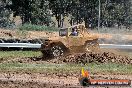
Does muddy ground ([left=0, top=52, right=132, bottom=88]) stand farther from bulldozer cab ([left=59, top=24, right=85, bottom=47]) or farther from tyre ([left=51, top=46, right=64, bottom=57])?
bulldozer cab ([left=59, top=24, right=85, bottom=47])

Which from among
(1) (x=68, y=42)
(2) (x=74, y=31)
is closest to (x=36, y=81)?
(1) (x=68, y=42)

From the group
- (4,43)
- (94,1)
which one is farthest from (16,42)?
(94,1)

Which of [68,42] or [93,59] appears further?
[68,42]

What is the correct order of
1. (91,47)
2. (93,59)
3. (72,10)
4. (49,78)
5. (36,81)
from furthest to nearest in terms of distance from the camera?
(72,10) → (91,47) → (93,59) → (49,78) → (36,81)

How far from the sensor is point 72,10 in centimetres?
7350

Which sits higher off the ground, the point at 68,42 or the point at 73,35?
the point at 73,35

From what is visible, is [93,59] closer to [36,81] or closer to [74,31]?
[74,31]

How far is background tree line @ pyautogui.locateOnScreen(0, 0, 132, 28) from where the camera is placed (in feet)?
209

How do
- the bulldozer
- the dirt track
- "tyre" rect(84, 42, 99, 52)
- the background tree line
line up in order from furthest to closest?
the background tree line
"tyre" rect(84, 42, 99, 52)
the bulldozer
the dirt track

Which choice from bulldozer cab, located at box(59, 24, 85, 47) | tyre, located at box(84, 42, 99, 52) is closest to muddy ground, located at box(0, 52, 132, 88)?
bulldozer cab, located at box(59, 24, 85, 47)

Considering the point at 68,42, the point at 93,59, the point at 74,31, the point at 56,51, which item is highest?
the point at 74,31

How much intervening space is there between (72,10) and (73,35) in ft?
175

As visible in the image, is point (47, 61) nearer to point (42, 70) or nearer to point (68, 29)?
point (68, 29)

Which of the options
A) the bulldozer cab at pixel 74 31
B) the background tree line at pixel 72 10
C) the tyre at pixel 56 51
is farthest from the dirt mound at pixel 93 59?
the background tree line at pixel 72 10
